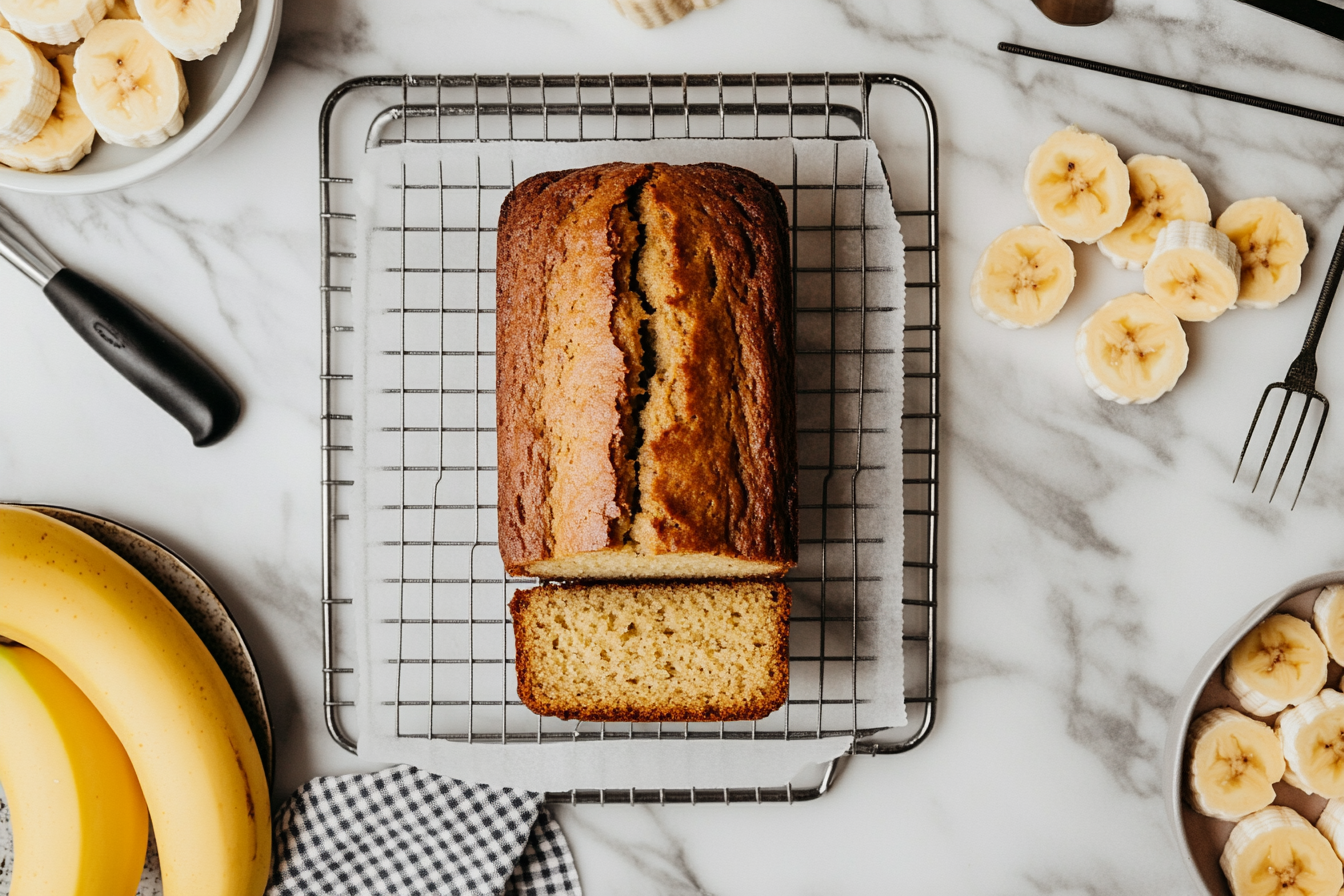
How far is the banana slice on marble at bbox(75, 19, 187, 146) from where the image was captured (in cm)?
160

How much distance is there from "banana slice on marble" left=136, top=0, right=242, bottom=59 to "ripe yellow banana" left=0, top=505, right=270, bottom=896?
0.87m

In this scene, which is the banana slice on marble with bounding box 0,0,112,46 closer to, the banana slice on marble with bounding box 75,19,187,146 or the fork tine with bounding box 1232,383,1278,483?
the banana slice on marble with bounding box 75,19,187,146

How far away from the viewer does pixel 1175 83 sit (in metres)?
1.78

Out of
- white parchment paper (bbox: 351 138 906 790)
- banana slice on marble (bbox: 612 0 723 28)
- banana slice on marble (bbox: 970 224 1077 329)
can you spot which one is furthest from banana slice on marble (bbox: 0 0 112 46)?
banana slice on marble (bbox: 970 224 1077 329)

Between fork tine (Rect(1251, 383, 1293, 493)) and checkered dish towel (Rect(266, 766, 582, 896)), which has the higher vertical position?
fork tine (Rect(1251, 383, 1293, 493))

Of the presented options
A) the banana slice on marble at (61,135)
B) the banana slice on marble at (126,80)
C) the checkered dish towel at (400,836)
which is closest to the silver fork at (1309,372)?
the checkered dish towel at (400,836)

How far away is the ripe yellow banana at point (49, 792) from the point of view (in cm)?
150

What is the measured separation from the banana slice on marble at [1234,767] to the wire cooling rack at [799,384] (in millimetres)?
497

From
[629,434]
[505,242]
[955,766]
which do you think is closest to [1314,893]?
[955,766]

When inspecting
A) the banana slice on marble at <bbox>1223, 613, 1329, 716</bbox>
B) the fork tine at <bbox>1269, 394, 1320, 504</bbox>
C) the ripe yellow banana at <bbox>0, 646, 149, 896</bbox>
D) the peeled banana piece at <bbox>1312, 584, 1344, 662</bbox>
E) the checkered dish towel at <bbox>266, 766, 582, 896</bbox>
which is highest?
the fork tine at <bbox>1269, 394, 1320, 504</bbox>

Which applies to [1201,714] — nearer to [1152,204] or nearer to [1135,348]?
[1135,348]

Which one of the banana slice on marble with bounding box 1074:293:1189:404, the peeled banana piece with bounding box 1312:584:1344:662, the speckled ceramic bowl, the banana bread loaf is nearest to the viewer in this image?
the banana bread loaf

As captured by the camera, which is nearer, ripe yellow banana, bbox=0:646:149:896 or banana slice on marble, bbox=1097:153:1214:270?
ripe yellow banana, bbox=0:646:149:896

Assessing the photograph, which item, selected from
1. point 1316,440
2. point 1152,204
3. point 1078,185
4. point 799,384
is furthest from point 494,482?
point 1316,440
